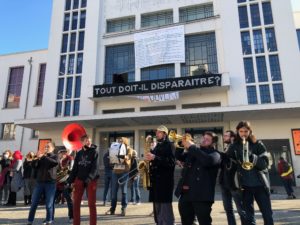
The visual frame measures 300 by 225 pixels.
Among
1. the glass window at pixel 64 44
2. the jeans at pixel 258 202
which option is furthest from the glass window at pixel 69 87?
the jeans at pixel 258 202

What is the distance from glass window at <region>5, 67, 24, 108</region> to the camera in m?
29.1

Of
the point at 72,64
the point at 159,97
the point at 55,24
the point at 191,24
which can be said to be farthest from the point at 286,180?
the point at 55,24

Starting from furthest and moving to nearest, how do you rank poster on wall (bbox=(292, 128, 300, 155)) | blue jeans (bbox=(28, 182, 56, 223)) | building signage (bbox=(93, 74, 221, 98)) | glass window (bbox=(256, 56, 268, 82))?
glass window (bbox=(256, 56, 268, 82)) < building signage (bbox=(93, 74, 221, 98)) < poster on wall (bbox=(292, 128, 300, 155)) < blue jeans (bbox=(28, 182, 56, 223))

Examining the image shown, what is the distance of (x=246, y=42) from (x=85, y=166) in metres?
21.4

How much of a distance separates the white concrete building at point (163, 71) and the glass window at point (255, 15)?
0.08m

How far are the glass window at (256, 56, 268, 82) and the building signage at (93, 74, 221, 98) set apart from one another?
3.57 metres

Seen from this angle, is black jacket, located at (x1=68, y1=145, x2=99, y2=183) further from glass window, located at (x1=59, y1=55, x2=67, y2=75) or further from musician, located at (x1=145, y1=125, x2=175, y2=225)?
glass window, located at (x1=59, y1=55, x2=67, y2=75)

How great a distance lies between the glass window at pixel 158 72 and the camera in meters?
24.7

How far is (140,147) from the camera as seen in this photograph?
79.2ft

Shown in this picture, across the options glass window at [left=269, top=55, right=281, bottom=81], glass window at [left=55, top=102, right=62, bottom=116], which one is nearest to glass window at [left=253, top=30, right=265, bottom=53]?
glass window at [left=269, top=55, right=281, bottom=81]

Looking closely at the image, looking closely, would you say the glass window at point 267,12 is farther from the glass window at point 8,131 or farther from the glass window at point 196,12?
the glass window at point 8,131

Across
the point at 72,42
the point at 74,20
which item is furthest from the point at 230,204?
the point at 74,20

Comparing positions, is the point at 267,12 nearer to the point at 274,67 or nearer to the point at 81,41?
the point at 274,67

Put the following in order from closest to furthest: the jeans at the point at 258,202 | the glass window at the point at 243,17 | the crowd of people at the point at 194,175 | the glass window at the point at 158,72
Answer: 1. the crowd of people at the point at 194,175
2. the jeans at the point at 258,202
3. the glass window at the point at 243,17
4. the glass window at the point at 158,72
